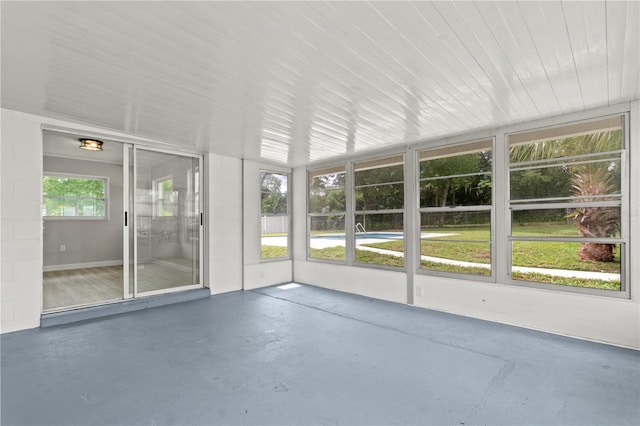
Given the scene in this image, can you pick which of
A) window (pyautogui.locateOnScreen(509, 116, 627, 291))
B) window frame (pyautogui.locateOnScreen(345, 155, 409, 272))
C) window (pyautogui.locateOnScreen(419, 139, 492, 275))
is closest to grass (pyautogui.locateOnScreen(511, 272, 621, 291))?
window (pyautogui.locateOnScreen(509, 116, 627, 291))

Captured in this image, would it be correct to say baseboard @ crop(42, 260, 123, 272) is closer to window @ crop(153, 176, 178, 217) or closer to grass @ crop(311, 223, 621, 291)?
window @ crop(153, 176, 178, 217)

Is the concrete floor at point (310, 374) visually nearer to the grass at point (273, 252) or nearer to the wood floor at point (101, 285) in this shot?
the wood floor at point (101, 285)

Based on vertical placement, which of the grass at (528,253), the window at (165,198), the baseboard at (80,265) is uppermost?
the window at (165,198)

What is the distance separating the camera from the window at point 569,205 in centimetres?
328

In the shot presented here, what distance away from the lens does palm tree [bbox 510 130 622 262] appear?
10.7 ft

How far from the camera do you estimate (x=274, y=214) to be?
21.1 ft

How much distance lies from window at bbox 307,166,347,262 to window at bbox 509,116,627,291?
115 inches

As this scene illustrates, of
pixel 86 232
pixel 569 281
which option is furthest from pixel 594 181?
pixel 86 232

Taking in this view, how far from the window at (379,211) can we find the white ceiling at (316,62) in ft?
4.88

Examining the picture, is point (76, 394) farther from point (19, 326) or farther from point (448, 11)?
point (448, 11)

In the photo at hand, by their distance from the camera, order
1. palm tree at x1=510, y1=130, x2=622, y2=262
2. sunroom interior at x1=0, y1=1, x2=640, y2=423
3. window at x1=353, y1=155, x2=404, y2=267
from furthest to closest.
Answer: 1. window at x1=353, y1=155, x2=404, y2=267
2. palm tree at x1=510, y1=130, x2=622, y2=262
3. sunroom interior at x1=0, y1=1, x2=640, y2=423

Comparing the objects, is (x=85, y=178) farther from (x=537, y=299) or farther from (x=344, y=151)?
(x=537, y=299)

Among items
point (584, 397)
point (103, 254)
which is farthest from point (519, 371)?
point (103, 254)

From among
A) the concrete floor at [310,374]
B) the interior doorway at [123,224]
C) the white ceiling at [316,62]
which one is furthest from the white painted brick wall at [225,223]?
the white ceiling at [316,62]
